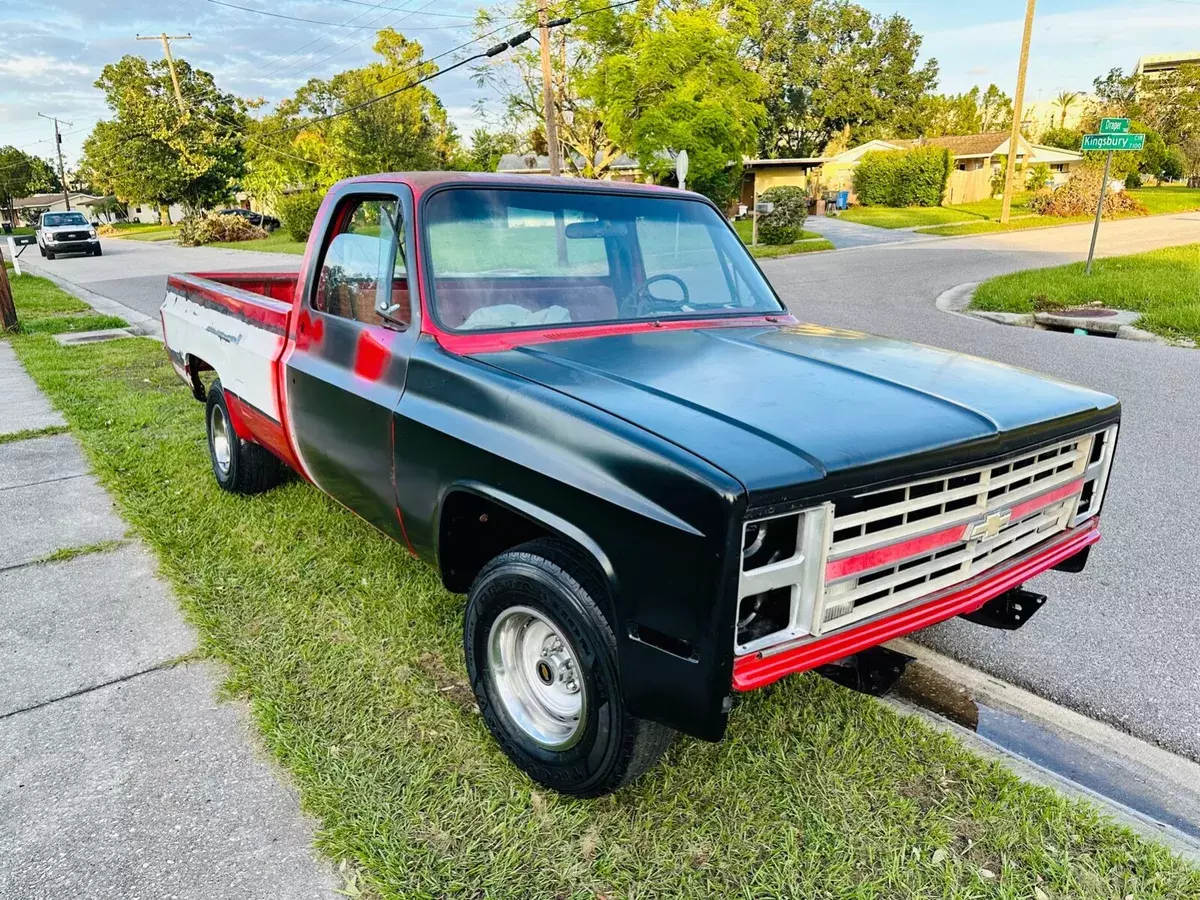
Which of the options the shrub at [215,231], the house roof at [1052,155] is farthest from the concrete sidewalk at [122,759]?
the house roof at [1052,155]

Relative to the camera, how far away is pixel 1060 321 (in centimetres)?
1038

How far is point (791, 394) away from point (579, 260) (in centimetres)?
130

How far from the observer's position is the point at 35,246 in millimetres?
42656

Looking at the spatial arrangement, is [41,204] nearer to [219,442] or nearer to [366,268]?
[219,442]

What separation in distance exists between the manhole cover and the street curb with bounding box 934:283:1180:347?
0.30ft

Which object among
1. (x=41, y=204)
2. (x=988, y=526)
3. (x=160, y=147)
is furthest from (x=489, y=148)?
(x=41, y=204)

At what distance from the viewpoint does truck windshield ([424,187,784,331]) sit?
2949 mm

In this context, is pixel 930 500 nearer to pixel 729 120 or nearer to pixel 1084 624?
pixel 1084 624

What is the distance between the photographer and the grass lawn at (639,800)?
2.15 m

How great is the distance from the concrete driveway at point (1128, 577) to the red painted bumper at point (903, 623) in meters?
0.65

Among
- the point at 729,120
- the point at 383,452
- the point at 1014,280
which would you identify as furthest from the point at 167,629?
the point at 729,120

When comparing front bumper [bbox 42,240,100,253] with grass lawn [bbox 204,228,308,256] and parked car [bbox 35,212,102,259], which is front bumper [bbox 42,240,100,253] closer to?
parked car [bbox 35,212,102,259]

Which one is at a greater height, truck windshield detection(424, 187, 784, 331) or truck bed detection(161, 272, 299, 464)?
truck windshield detection(424, 187, 784, 331)

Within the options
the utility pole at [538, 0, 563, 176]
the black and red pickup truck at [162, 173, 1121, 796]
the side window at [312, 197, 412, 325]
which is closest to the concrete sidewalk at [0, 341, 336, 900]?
the black and red pickup truck at [162, 173, 1121, 796]
